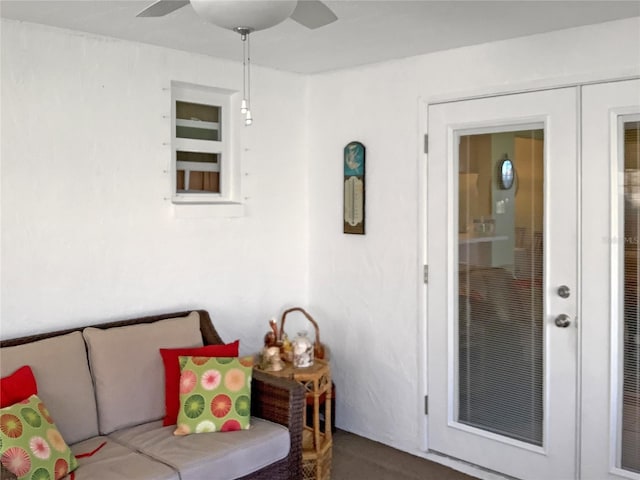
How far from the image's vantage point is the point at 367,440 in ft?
13.0

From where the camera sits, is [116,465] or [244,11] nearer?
[244,11]

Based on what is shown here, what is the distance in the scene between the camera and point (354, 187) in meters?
3.98

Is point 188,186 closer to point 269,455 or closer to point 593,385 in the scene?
point 269,455

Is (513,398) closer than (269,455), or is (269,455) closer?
(269,455)

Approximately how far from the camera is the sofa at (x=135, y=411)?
2.64 meters

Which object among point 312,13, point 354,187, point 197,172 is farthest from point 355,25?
point 197,172

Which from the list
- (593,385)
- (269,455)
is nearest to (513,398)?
(593,385)

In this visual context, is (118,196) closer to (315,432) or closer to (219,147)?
(219,147)

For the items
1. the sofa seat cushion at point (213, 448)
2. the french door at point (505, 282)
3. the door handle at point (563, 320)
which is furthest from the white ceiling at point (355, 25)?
the sofa seat cushion at point (213, 448)

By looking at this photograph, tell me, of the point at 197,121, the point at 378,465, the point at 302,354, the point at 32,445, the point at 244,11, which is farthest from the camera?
the point at 197,121

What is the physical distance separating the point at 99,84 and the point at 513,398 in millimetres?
2581

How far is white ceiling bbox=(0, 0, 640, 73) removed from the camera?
273cm

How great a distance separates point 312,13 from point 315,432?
2.12m

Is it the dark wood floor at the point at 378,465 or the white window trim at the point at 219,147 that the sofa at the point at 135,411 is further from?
the white window trim at the point at 219,147
